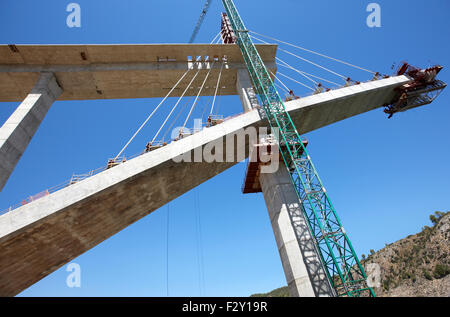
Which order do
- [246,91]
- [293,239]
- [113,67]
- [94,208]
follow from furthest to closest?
[113,67] < [246,91] < [293,239] < [94,208]

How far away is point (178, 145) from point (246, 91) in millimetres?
10713

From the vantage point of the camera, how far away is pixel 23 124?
17.7m

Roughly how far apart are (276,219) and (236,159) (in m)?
5.63

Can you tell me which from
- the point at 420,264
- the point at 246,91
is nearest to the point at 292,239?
the point at 246,91

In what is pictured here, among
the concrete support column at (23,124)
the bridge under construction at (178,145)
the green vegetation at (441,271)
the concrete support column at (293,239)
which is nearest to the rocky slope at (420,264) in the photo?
the green vegetation at (441,271)

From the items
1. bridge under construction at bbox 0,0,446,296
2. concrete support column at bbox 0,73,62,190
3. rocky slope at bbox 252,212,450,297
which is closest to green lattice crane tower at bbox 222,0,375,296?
bridge under construction at bbox 0,0,446,296

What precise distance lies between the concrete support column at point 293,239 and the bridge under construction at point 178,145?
68 millimetres

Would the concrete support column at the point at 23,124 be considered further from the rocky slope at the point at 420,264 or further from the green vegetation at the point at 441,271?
the green vegetation at the point at 441,271

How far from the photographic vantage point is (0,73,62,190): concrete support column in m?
15.9

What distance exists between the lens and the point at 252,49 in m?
25.9

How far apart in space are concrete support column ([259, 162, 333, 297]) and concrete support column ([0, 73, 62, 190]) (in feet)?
60.2

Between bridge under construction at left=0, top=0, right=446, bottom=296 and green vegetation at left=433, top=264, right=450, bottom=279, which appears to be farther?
green vegetation at left=433, top=264, right=450, bottom=279

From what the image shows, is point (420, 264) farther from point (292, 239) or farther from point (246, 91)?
point (246, 91)

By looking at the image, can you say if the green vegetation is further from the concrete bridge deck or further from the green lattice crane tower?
the concrete bridge deck
